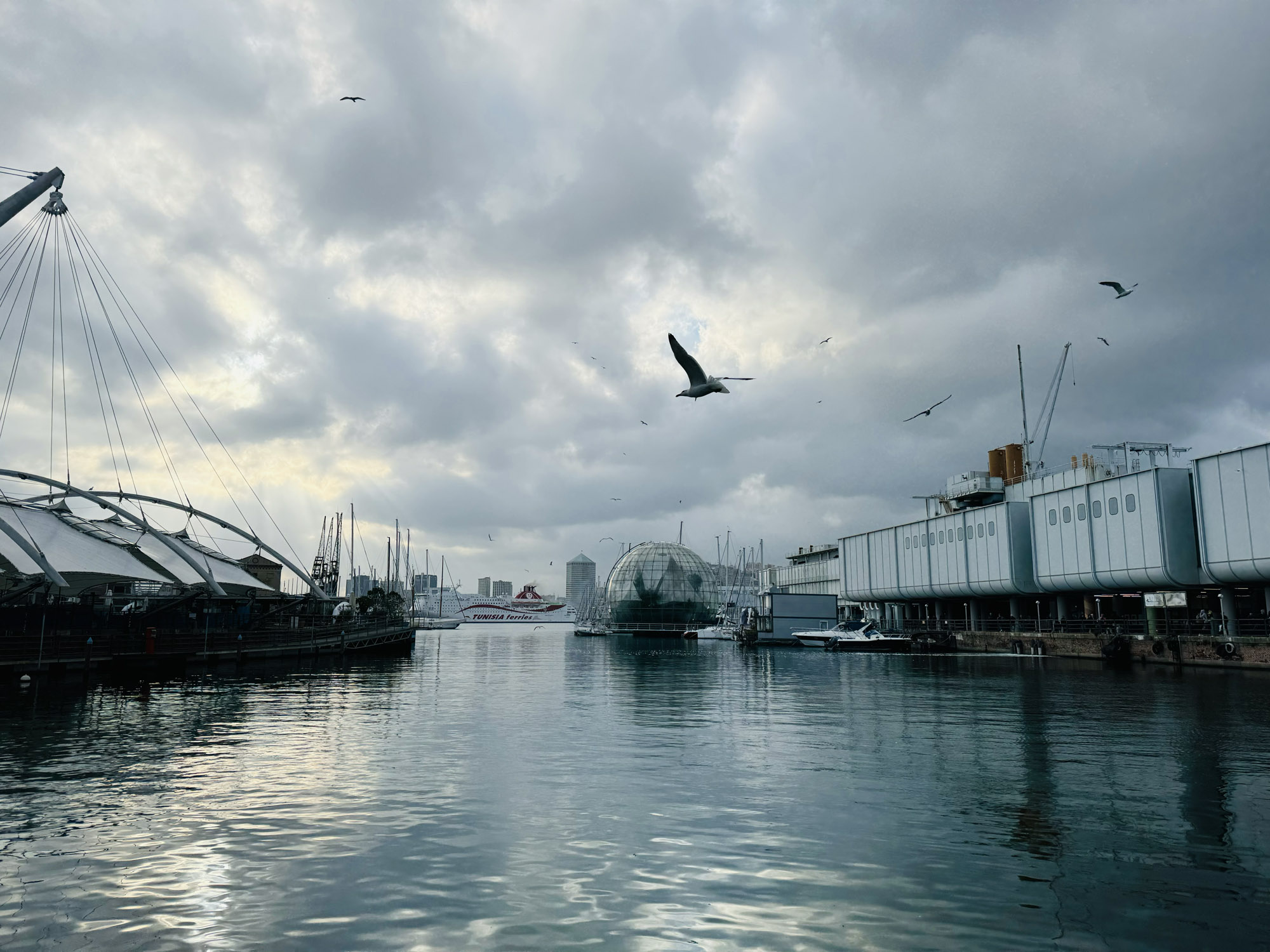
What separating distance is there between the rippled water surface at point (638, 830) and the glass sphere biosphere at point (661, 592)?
151 m

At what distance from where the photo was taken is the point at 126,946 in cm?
1095

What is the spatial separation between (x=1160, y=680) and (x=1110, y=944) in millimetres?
46743

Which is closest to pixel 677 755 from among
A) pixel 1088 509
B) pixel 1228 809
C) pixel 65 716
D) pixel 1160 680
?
pixel 1228 809

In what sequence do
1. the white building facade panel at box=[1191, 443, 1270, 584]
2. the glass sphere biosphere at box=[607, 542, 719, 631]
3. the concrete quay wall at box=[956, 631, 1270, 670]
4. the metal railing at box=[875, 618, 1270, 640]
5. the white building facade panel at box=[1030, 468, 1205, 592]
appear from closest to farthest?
the concrete quay wall at box=[956, 631, 1270, 670] < the white building facade panel at box=[1191, 443, 1270, 584] < the metal railing at box=[875, 618, 1270, 640] < the white building facade panel at box=[1030, 468, 1205, 592] < the glass sphere biosphere at box=[607, 542, 719, 631]

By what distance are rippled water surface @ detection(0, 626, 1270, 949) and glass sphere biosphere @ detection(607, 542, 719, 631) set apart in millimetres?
150873

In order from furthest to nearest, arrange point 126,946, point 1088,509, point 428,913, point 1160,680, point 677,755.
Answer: point 1088,509 → point 1160,680 → point 677,755 → point 428,913 → point 126,946

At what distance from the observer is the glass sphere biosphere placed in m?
186

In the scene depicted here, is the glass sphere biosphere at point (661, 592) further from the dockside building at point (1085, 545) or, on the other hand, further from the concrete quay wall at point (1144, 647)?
the concrete quay wall at point (1144, 647)

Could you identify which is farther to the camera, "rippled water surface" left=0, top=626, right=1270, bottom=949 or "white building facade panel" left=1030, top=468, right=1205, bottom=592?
"white building facade panel" left=1030, top=468, right=1205, bottom=592

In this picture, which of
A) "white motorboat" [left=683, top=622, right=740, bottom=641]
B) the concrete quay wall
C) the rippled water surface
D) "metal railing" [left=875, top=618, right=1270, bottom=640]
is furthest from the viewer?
"white motorboat" [left=683, top=622, right=740, bottom=641]

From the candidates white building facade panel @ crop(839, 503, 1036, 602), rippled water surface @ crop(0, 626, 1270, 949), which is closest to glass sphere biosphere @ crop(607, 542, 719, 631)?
white building facade panel @ crop(839, 503, 1036, 602)

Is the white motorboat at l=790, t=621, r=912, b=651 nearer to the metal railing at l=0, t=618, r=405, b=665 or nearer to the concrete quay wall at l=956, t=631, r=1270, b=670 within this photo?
the concrete quay wall at l=956, t=631, r=1270, b=670

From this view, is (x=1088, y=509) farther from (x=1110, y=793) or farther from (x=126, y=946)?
(x=126, y=946)

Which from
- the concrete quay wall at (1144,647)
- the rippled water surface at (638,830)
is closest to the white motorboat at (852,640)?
the concrete quay wall at (1144,647)
